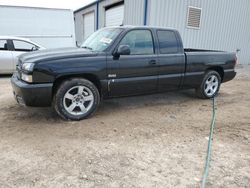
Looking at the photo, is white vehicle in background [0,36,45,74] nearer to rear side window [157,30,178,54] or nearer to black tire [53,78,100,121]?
black tire [53,78,100,121]

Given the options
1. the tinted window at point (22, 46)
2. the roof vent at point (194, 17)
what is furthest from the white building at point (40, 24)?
the roof vent at point (194, 17)

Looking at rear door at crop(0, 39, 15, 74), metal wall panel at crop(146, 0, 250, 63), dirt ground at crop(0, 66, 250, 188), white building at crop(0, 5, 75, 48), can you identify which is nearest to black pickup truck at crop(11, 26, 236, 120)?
dirt ground at crop(0, 66, 250, 188)

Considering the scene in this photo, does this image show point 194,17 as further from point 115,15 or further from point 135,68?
point 135,68

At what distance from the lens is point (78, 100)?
4.67m

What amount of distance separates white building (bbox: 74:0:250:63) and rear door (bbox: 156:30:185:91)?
6.52m

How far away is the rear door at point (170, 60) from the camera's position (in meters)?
5.46

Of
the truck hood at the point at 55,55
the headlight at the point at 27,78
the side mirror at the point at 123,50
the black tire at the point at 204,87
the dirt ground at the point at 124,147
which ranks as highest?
the side mirror at the point at 123,50

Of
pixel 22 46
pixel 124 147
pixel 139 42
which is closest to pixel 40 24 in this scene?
pixel 22 46

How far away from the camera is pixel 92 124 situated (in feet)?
14.8

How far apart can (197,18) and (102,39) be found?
9.39m

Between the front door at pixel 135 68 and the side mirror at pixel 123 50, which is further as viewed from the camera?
the front door at pixel 135 68

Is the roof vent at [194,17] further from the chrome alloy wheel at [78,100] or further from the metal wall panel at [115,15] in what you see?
the chrome alloy wheel at [78,100]

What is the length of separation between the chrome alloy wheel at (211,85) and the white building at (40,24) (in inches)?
324

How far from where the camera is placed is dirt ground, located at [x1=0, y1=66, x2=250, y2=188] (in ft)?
9.64
